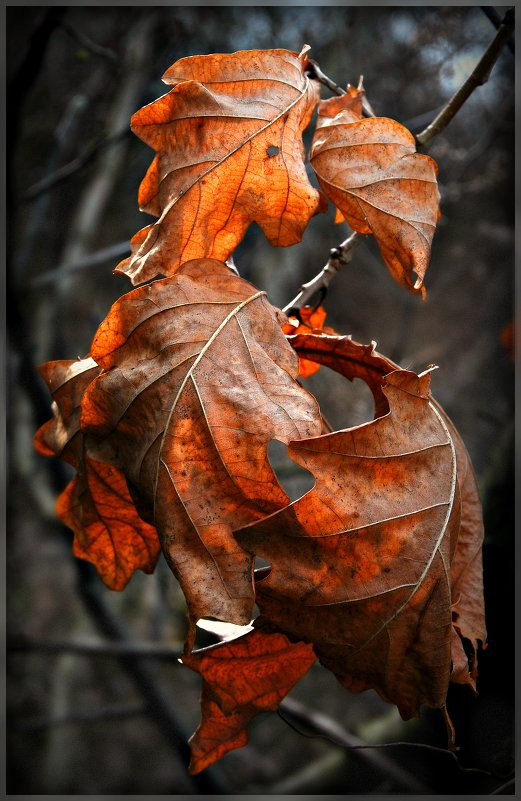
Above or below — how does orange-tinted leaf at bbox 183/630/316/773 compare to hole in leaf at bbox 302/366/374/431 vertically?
above

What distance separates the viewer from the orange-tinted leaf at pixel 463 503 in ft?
1.70

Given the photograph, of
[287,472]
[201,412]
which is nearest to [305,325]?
[201,412]

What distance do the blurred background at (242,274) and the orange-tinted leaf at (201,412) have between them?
47 cm

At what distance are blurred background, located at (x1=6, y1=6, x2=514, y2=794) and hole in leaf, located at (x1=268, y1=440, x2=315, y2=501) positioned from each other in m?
0.06

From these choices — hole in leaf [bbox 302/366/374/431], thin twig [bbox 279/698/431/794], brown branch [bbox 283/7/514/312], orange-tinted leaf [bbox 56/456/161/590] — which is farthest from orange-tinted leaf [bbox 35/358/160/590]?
hole in leaf [bbox 302/366/374/431]

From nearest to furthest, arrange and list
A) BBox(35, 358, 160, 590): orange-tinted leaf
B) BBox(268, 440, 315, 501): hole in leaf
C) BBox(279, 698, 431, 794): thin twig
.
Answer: BBox(35, 358, 160, 590): orange-tinted leaf, BBox(279, 698, 431, 794): thin twig, BBox(268, 440, 315, 501): hole in leaf

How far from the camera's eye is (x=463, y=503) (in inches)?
22.1

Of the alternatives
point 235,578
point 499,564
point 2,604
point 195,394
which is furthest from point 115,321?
point 2,604

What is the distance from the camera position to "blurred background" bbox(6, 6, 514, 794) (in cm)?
133

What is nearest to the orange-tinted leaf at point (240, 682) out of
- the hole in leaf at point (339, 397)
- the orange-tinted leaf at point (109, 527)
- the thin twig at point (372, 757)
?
the orange-tinted leaf at point (109, 527)

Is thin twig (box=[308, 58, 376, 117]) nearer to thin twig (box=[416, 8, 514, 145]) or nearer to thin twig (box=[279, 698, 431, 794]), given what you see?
thin twig (box=[416, 8, 514, 145])

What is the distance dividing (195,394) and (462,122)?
7.80ft

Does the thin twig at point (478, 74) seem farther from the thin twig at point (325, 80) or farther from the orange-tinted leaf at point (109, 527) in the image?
the orange-tinted leaf at point (109, 527)

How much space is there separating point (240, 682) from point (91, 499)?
0.65 ft
